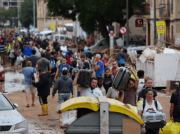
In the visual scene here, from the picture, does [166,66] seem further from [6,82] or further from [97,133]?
[97,133]

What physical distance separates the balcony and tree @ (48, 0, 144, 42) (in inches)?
166

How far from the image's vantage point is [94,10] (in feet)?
124

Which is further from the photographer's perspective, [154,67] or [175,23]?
[175,23]

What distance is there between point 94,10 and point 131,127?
31.6 metres

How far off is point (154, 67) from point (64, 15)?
86.3ft

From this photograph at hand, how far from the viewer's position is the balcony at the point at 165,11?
33.5m

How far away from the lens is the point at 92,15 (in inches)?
1516

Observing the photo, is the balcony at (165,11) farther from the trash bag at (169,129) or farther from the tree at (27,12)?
the tree at (27,12)

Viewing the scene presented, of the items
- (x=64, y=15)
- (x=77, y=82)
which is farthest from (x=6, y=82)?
(x=64, y=15)

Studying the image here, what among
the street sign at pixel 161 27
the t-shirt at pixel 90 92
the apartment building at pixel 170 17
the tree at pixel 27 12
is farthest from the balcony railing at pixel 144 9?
the tree at pixel 27 12

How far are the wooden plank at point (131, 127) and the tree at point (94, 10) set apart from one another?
31455 millimetres

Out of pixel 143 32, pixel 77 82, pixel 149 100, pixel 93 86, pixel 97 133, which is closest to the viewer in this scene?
pixel 97 133

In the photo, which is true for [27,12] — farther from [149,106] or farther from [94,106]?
[94,106]

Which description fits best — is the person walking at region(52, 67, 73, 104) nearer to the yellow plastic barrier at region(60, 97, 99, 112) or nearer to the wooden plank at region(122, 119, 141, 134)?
the yellow plastic barrier at region(60, 97, 99, 112)
